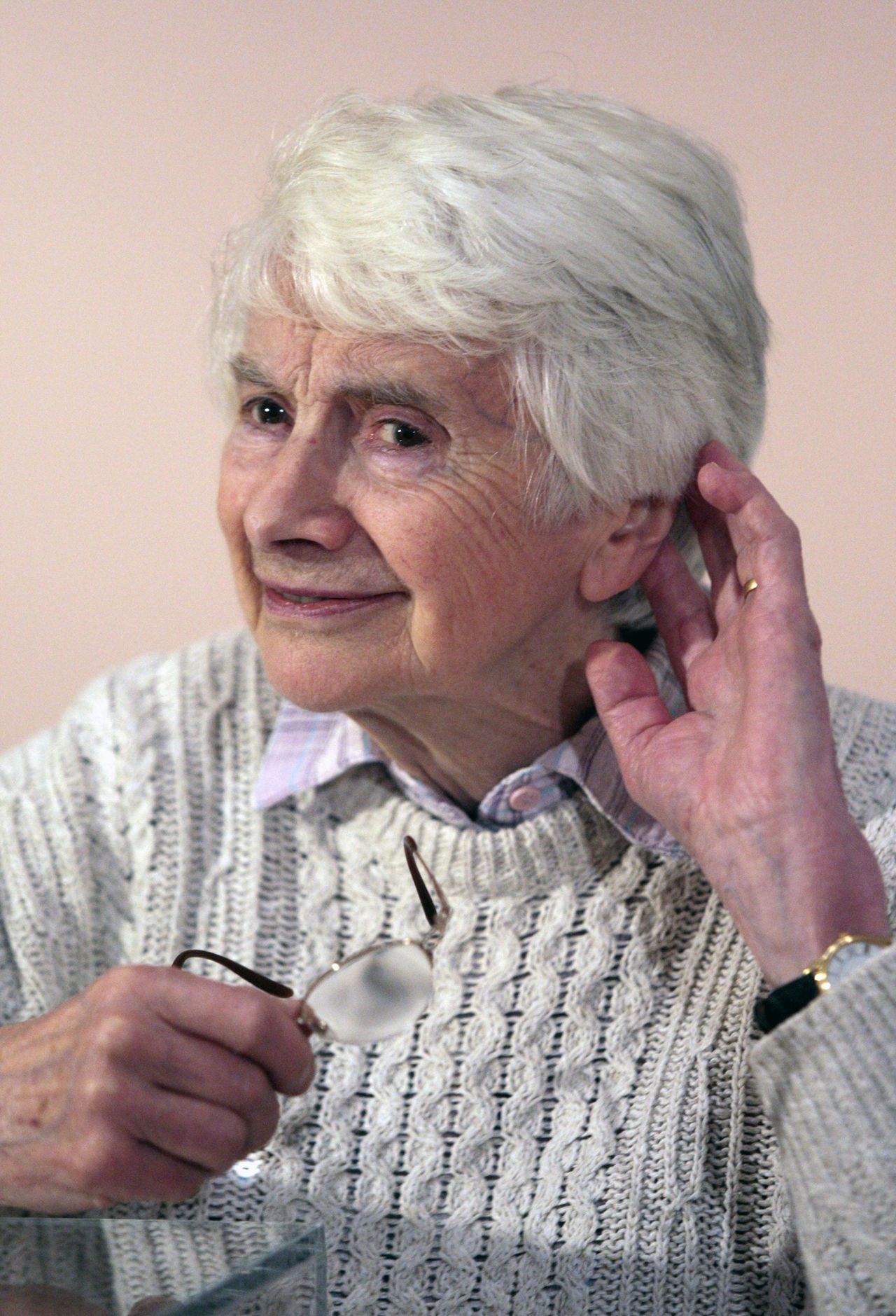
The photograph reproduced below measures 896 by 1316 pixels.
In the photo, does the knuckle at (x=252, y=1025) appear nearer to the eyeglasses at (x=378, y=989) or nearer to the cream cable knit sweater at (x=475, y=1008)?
the eyeglasses at (x=378, y=989)

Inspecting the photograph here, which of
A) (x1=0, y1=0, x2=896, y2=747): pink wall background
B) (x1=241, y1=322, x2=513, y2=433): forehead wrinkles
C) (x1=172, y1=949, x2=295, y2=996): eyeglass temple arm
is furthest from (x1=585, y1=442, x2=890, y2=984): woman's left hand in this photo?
(x1=0, y1=0, x2=896, y2=747): pink wall background

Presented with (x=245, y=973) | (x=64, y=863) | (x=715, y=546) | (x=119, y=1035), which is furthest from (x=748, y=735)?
(x=64, y=863)

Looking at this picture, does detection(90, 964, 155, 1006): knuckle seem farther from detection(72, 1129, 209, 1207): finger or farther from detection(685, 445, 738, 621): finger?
detection(685, 445, 738, 621): finger

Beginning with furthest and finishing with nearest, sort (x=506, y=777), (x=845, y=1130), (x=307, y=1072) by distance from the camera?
1. (x=506, y=777)
2. (x=307, y=1072)
3. (x=845, y=1130)

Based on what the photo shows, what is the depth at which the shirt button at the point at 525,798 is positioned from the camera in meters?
1.54

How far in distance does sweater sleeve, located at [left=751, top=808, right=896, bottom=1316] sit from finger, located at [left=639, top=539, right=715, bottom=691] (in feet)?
1.43

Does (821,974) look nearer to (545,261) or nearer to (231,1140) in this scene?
(231,1140)

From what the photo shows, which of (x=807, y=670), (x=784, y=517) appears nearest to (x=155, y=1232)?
(x=807, y=670)

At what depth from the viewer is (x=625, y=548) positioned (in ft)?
4.91

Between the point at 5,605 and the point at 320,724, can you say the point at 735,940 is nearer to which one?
the point at 320,724

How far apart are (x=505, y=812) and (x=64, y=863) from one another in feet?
1.72

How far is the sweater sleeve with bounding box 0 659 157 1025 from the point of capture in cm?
160

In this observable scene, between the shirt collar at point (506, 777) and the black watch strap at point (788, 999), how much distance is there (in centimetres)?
32

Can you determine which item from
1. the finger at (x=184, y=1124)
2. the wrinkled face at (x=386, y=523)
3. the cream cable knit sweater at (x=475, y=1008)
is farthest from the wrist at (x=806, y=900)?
Answer: the finger at (x=184, y=1124)
